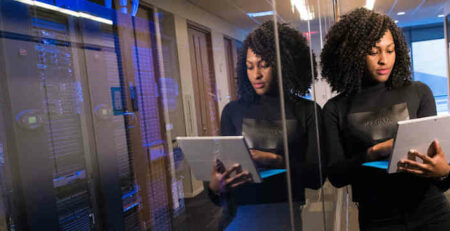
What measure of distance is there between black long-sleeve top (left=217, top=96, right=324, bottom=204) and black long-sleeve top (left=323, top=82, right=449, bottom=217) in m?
0.15

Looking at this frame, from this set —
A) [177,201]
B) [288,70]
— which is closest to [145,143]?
[177,201]

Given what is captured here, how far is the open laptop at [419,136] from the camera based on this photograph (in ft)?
3.02

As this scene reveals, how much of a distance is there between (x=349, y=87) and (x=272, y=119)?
1.88 feet

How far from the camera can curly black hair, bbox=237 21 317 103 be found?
0.58 meters

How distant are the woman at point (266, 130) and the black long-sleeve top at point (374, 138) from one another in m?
0.22

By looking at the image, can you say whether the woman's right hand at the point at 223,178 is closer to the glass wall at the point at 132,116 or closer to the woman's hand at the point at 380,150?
the glass wall at the point at 132,116

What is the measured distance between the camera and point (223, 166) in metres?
0.51

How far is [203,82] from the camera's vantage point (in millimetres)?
448

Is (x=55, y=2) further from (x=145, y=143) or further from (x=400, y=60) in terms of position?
(x=400, y=60)

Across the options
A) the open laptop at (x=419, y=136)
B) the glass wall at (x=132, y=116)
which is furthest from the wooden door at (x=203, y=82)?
the open laptop at (x=419, y=136)

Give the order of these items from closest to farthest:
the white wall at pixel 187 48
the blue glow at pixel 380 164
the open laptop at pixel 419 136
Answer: the white wall at pixel 187 48, the open laptop at pixel 419 136, the blue glow at pixel 380 164

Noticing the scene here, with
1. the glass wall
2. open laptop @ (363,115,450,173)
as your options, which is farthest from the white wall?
open laptop @ (363,115,450,173)

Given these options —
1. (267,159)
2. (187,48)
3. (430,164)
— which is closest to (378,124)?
(430,164)

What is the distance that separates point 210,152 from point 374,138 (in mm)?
762
